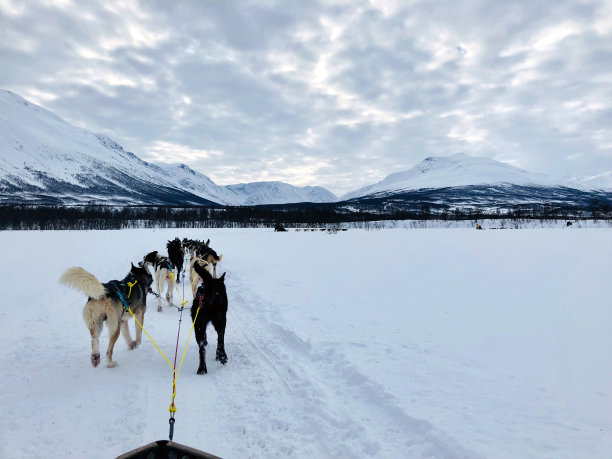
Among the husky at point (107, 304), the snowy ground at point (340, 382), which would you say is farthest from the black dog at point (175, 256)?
the husky at point (107, 304)

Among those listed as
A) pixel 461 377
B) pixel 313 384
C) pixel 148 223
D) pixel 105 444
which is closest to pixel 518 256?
pixel 461 377

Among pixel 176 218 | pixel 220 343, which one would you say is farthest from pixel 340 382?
pixel 176 218

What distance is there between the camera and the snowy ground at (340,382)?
330 cm

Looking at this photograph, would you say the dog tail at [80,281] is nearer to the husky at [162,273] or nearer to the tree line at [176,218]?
the husky at [162,273]

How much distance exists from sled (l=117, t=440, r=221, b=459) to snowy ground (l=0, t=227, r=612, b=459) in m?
1.08

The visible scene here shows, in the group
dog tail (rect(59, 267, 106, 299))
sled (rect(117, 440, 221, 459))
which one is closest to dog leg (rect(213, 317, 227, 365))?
dog tail (rect(59, 267, 106, 299))

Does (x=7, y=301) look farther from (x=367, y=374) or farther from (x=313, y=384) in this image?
(x=367, y=374)

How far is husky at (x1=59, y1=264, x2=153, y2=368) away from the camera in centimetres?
456

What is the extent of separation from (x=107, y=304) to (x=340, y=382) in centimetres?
348

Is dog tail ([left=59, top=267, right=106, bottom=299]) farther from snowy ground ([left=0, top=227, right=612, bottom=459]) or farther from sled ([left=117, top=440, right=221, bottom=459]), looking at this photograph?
sled ([left=117, top=440, right=221, bottom=459])

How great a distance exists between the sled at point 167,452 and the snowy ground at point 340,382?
1083 millimetres

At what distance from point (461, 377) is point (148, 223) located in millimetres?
109929

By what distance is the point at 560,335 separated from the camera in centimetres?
605

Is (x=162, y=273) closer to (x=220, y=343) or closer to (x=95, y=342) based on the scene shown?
(x=95, y=342)
